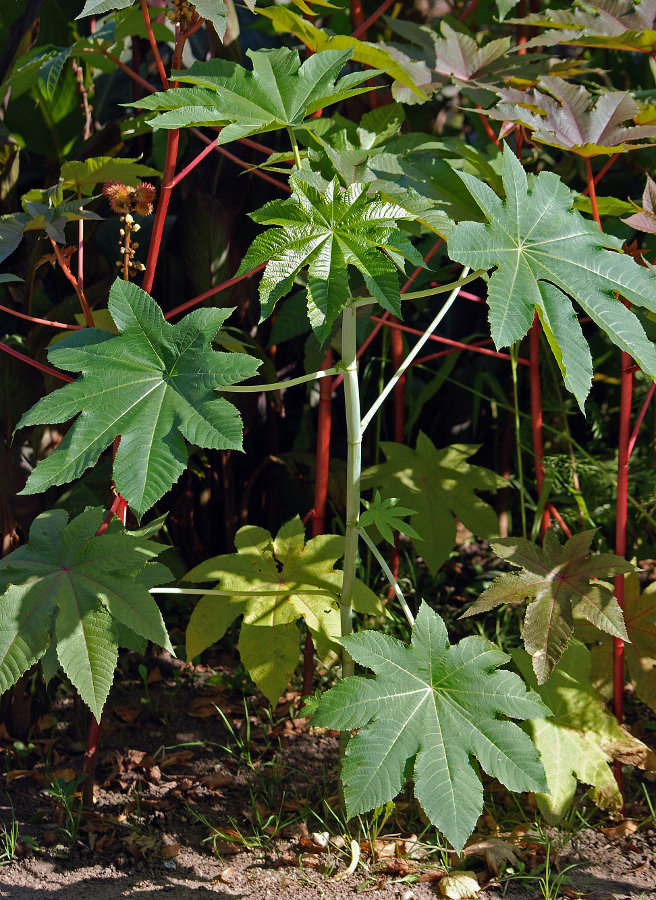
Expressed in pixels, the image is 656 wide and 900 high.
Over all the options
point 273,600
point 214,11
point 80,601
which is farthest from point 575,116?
point 80,601

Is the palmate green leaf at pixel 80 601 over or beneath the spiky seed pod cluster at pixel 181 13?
beneath

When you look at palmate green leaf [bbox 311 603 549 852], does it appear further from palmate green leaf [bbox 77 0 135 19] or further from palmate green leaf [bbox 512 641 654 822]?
palmate green leaf [bbox 77 0 135 19]

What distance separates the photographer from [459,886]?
1444 millimetres

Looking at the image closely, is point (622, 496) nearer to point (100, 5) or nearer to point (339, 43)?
point (339, 43)

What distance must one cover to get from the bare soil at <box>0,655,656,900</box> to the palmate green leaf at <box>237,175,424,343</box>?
3.25 ft

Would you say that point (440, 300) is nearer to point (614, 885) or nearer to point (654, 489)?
point (654, 489)

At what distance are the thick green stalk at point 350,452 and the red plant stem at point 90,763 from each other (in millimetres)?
502

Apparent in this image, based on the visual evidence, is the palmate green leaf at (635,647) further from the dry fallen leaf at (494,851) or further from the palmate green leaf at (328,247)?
the palmate green leaf at (328,247)

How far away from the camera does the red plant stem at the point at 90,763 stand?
1.56 m

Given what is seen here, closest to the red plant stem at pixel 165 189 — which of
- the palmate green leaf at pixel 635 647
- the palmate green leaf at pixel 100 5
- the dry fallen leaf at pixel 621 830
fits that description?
the palmate green leaf at pixel 100 5

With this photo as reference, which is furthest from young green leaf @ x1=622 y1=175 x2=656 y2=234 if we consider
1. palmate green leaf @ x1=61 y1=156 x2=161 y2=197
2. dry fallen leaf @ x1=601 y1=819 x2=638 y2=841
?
dry fallen leaf @ x1=601 y1=819 x2=638 y2=841

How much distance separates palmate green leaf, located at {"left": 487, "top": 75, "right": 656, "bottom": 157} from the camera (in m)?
1.43

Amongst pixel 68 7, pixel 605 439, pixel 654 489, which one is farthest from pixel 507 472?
pixel 68 7

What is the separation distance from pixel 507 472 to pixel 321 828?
3.75 ft
